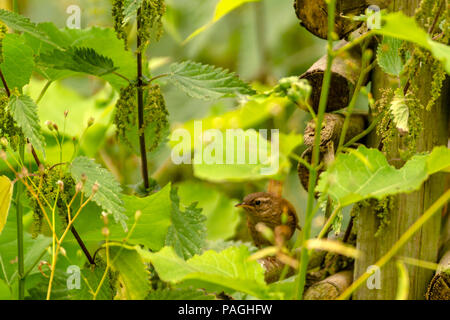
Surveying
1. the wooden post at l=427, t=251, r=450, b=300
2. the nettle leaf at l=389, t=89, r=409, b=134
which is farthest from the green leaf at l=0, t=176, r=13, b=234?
the wooden post at l=427, t=251, r=450, b=300

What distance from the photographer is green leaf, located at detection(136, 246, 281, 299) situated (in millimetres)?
608

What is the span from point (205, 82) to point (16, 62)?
0.84 ft

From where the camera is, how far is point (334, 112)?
889mm

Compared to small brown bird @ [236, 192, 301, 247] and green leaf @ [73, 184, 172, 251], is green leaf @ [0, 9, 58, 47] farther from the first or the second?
small brown bird @ [236, 192, 301, 247]

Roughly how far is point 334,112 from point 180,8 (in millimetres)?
1480

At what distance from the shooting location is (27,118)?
0.72 m

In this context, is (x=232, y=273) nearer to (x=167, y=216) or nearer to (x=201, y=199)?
(x=167, y=216)

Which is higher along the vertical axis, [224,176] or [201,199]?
[224,176]

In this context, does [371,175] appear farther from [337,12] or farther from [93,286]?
[93,286]

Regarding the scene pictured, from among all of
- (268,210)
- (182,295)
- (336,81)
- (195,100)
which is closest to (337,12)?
(336,81)

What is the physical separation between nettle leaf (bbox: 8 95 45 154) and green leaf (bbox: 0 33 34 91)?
10cm

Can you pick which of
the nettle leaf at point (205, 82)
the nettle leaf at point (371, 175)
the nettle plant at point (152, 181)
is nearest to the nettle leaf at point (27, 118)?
the nettle plant at point (152, 181)
